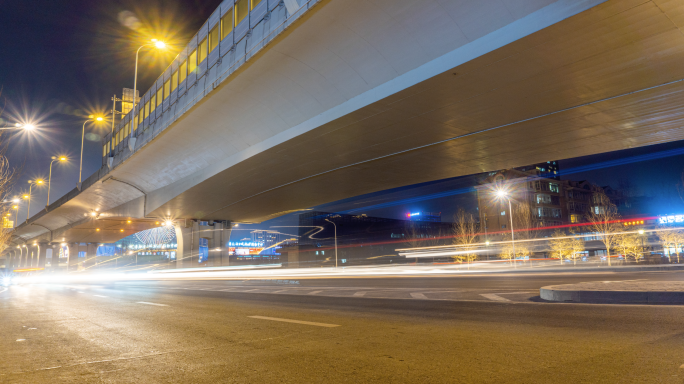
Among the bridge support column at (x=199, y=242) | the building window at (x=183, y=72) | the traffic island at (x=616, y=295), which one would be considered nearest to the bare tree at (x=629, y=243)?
the traffic island at (x=616, y=295)

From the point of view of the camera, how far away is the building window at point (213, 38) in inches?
928

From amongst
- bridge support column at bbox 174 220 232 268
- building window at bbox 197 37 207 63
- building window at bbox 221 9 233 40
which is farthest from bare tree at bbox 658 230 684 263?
bridge support column at bbox 174 220 232 268

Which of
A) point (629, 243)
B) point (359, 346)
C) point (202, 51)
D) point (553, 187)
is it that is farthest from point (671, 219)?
point (359, 346)

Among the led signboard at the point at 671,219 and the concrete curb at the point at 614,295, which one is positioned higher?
the led signboard at the point at 671,219

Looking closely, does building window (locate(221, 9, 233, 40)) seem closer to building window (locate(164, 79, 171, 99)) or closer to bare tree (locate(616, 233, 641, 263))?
building window (locate(164, 79, 171, 99))

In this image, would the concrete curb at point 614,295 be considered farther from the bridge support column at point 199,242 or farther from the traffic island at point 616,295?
the bridge support column at point 199,242

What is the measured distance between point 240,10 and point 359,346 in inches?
746

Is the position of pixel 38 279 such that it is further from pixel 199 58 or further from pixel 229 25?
pixel 229 25

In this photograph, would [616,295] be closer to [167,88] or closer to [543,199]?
[167,88]

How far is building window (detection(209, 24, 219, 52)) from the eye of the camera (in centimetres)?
2356

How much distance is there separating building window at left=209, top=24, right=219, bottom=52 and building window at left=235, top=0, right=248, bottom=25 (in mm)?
2746

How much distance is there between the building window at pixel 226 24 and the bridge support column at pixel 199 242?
3303 centimetres

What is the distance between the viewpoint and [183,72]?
90.5ft

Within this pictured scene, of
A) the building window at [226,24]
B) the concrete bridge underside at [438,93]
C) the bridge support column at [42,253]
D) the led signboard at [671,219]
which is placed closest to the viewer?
the concrete bridge underside at [438,93]
